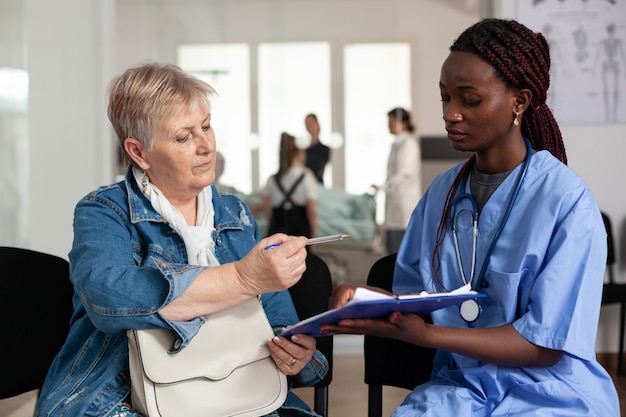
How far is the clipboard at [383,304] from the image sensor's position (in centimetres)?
137

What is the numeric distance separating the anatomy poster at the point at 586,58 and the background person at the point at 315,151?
1421mm

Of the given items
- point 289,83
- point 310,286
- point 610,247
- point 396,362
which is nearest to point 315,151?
point 289,83

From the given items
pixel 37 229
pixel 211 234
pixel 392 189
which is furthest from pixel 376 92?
pixel 211 234

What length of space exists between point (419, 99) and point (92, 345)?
3.67 meters

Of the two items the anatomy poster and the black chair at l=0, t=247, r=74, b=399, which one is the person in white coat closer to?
the anatomy poster

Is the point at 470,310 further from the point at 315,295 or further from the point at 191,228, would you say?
the point at 191,228

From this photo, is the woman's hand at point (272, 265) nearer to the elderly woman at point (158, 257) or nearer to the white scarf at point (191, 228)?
the elderly woman at point (158, 257)

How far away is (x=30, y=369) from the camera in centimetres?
194

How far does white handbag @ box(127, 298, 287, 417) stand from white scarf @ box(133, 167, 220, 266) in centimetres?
17

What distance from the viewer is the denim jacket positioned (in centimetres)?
158

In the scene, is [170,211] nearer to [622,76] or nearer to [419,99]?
[419,99]

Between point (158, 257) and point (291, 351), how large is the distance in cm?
36

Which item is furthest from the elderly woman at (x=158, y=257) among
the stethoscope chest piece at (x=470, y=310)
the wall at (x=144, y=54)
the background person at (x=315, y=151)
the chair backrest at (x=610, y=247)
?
the chair backrest at (x=610, y=247)

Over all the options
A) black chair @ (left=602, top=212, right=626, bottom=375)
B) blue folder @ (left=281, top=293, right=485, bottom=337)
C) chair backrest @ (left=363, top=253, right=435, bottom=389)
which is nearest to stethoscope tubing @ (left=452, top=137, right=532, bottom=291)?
blue folder @ (left=281, top=293, right=485, bottom=337)
